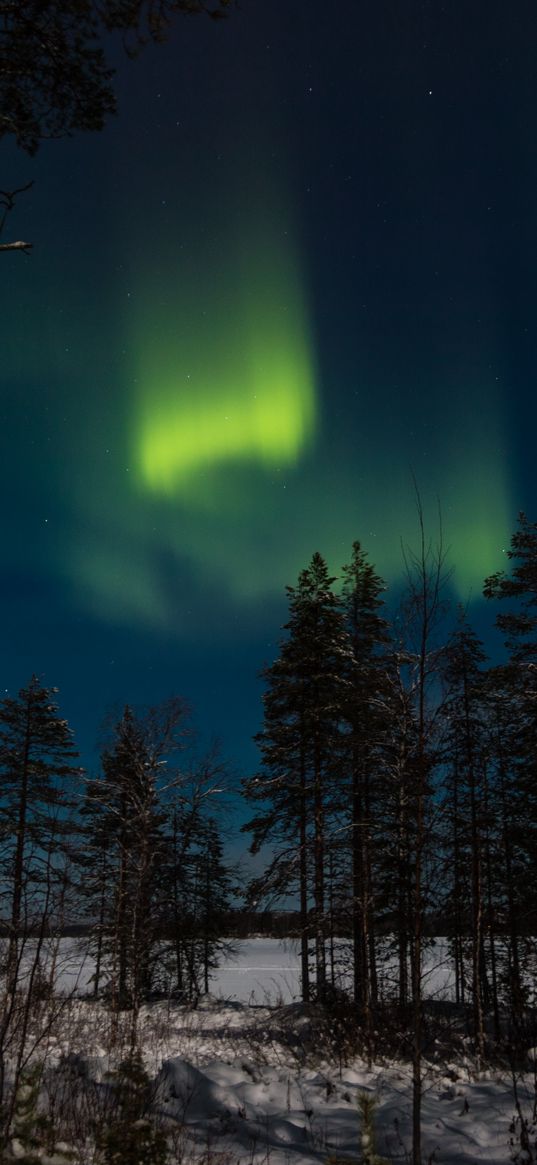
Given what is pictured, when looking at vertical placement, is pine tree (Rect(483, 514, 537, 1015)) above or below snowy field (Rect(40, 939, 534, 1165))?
above

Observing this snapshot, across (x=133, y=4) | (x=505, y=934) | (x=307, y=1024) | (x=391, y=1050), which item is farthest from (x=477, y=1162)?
(x=505, y=934)

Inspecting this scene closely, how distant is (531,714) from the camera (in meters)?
15.2

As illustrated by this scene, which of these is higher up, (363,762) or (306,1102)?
(363,762)

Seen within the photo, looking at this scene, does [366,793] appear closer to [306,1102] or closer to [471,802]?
[471,802]

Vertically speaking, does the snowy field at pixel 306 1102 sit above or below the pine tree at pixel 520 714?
below

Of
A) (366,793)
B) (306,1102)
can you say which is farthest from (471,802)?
(306,1102)

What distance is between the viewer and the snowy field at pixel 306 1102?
701cm

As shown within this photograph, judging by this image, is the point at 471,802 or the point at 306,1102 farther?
the point at 471,802

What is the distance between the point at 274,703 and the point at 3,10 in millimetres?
16960

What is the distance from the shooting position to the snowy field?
7.01m

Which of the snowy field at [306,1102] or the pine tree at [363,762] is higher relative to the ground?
the pine tree at [363,762]

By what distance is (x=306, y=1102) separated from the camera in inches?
355

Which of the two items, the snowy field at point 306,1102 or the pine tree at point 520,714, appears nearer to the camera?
the snowy field at point 306,1102

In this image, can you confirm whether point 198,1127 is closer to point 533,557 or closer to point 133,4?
point 133,4
